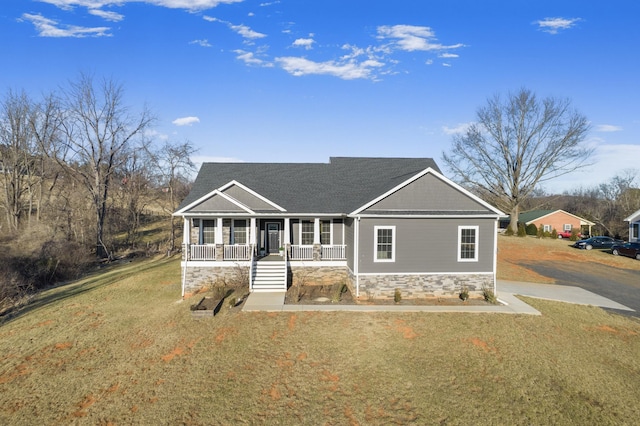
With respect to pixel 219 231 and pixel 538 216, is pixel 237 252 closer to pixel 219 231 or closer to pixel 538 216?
pixel 219 231

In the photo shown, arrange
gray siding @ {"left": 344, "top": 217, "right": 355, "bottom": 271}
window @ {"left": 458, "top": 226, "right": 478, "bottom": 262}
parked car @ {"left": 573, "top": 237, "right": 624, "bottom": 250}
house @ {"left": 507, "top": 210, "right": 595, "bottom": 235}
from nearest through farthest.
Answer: window @ {"left": 458, "top": 226, "right": 478, "bottom": 262} < gray siding @ {"left": 344, "top": 217, "right": 355, "bottom": 271} < parked car @ {"left": 573, "top": 237, "right": 624, "bottom": 250} < house @ {"left": 507, "top": 210, "right": 595, "bottom": 235}

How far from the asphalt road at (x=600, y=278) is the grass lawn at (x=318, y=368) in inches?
167

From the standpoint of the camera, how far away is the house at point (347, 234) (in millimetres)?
15461

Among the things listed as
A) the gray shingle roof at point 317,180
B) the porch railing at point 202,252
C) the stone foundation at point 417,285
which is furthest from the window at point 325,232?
the porch railing at point 202,252

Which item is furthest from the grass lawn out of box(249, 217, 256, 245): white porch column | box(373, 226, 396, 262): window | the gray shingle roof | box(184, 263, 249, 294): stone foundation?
the gray shingle roof

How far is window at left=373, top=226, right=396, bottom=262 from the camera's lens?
15.5 meters

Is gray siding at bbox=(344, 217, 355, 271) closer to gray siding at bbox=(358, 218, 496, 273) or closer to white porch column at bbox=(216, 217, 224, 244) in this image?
gray siding at bbox=(358, 218, 496, 273)

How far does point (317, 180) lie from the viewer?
21.2 metres

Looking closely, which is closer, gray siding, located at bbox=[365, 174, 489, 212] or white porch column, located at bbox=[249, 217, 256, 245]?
gray siding, located at bbox=[365, 174, 489, 212]

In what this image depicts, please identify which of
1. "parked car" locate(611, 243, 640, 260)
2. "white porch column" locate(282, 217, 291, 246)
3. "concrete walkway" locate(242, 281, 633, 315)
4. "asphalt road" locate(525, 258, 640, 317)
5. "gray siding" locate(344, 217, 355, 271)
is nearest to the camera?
"concrete walkway" locate(242, 281, 633, 315)

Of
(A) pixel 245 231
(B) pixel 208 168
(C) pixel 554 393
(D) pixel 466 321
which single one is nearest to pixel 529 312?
(D) pixel 466 321

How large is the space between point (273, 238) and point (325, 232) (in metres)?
2.95

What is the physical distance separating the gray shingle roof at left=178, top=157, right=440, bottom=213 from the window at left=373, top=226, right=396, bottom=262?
5.22 feet

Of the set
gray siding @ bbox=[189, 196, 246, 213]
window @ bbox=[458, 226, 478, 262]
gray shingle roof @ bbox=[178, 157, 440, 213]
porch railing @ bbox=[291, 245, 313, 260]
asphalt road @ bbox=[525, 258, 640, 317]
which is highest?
gray shingle roof @ bbox=[178, 157, 440, 213]
